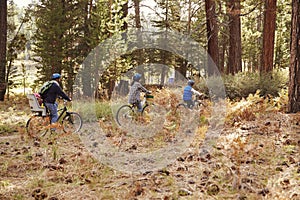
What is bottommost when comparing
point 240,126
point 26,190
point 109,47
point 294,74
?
point 26,190

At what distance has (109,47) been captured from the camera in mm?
17312

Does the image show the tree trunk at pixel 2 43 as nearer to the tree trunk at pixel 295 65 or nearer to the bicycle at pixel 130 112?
the bicycle at pixel 130 112

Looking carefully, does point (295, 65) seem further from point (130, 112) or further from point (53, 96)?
point (53, 96)

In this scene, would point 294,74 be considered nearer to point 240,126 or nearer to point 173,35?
point 240,126

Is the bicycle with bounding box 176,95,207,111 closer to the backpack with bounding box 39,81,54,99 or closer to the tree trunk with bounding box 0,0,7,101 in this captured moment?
the backpack with bounding box 39,81,54,99

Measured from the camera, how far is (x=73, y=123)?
902 cm

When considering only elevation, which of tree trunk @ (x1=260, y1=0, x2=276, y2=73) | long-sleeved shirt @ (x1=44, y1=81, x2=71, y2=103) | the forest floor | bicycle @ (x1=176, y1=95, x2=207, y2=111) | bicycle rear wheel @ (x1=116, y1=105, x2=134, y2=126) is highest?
tree trunk @ (x1=260, y1=0, x2=276, y2=73)

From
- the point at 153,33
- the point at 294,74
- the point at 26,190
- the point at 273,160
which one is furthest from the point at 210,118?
the point at 153,33

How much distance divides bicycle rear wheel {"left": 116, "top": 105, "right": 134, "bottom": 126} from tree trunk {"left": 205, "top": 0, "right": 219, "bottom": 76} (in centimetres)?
539

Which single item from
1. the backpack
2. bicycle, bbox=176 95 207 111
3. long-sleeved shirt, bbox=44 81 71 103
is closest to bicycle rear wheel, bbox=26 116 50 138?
→ long-sleeved shirt, bbox=44 81 71 103

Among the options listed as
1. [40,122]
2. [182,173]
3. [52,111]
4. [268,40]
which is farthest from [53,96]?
[268,40]

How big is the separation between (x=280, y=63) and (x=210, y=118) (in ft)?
76.3

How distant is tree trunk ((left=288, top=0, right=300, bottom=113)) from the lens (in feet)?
24.3

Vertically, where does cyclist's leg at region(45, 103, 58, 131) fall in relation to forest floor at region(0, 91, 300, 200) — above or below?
above
